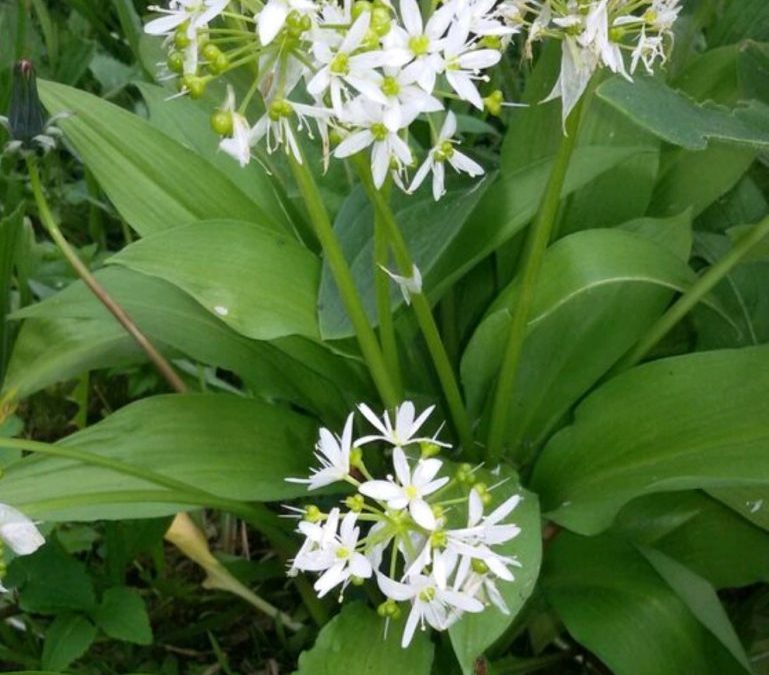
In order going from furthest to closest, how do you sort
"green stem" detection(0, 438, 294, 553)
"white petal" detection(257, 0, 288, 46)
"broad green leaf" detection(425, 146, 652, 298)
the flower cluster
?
1. "broad green leaf" detection(425, 146, 652, 298)
2. "green stem" detection(0, 438, 294, 553)
3. the flower cluster
4. "white petal" detection(257, 0, 288, 46)

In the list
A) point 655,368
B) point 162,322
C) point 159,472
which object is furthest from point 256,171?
point 655,368

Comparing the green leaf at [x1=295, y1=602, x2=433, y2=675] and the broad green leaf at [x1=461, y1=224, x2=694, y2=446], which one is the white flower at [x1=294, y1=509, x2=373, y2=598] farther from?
the broad green leaf at [x1=461, y1=224, x2=694, y2=446]

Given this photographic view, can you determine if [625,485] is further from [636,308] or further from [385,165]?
[385,165]

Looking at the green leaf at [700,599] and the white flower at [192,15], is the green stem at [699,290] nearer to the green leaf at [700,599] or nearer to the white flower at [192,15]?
the green leaf at [700,599]

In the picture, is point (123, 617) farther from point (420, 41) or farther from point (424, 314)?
point (420, 41)

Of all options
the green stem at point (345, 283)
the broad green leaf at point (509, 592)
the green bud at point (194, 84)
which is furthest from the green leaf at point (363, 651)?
the green bud at point (194, 84)

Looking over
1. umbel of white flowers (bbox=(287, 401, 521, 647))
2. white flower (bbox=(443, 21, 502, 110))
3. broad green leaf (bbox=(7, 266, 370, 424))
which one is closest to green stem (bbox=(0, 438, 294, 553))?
broad green leaf (bbox=(7, 266, 370, 424))
